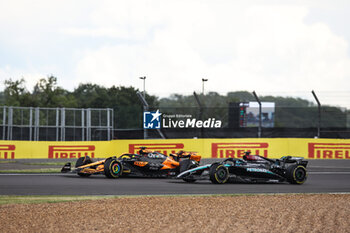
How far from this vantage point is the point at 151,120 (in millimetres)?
25203

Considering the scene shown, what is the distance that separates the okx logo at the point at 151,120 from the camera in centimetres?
2512

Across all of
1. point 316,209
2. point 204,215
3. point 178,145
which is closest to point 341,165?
point 178,145

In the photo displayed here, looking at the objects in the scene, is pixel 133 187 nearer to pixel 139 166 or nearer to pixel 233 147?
pixel 139 166

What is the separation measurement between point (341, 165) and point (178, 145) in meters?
7.09

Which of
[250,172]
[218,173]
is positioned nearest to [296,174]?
[250,172]

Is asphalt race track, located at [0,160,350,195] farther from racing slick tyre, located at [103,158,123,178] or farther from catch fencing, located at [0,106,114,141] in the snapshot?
catch fencing, located at [0,106,114,141]

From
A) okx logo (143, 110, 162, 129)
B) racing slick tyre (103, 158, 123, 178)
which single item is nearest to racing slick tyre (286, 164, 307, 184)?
racing slick tyre (103, 158, 123, 178)

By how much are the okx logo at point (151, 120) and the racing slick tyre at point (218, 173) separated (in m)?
10.5

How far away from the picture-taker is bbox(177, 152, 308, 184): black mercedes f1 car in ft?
49.1

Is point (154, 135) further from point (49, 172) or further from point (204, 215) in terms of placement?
point (204, 215)

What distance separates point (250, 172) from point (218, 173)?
0.94 metres

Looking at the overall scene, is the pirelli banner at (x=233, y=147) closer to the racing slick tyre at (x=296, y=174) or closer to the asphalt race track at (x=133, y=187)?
the asphalt race track at (x=133, y=187)

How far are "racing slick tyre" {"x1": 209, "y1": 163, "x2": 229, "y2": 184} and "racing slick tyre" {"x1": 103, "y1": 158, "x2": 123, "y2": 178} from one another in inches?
125

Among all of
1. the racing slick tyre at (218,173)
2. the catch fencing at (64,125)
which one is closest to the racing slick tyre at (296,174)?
the racing slick tyre at (218,173)
